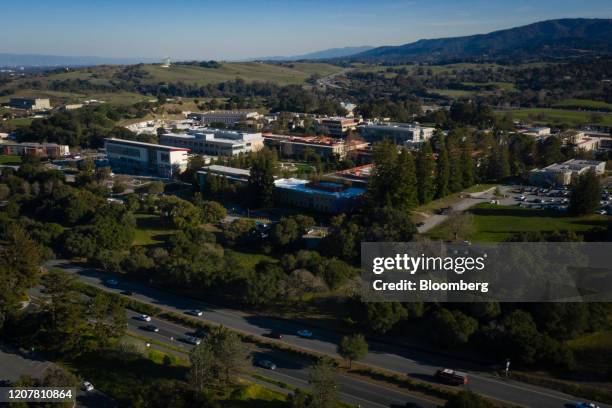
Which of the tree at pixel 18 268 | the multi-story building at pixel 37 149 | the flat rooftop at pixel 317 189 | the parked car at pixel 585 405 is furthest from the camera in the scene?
the multi-story building at pixel 37 149

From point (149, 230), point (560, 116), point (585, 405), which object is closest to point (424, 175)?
point (149, 230)

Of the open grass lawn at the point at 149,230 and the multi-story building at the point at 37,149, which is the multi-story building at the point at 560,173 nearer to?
the open grass lawn at the point at 149,230

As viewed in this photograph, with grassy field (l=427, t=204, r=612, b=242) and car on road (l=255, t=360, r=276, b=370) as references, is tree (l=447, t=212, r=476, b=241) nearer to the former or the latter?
grassy field (l=427, t=204, r=612, b=242)

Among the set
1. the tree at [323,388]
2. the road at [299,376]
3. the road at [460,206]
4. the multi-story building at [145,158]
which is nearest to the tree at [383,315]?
the road at [299,376]

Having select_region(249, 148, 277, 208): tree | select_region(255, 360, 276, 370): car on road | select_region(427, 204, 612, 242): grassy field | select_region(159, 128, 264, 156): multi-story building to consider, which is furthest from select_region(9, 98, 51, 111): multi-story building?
select_region(255, 360, 276, 370): car on road

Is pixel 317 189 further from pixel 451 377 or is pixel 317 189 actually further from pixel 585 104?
pixel 585 104

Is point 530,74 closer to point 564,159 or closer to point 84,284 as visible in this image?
point 564,159

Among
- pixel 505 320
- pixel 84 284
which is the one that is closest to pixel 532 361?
pixel 505 320
